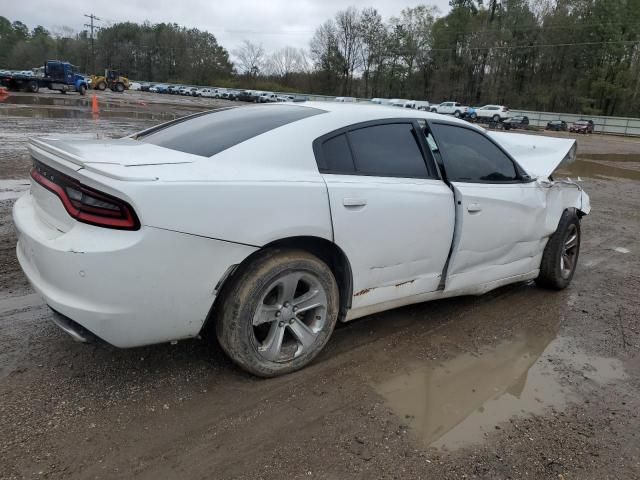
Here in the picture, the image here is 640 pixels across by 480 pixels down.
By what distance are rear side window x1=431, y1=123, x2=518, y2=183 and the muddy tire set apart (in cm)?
135

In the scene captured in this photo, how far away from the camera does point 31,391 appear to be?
2.62 metres

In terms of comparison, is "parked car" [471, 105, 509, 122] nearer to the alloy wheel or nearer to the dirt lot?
the dirt lot

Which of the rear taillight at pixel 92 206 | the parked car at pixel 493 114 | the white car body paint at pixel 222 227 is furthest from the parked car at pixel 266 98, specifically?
the rear taillight at pixel 92 206

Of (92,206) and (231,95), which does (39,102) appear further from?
(231,95)

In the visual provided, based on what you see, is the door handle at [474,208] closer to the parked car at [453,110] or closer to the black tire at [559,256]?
the black tire at [559,256]

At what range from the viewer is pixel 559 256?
178 inches

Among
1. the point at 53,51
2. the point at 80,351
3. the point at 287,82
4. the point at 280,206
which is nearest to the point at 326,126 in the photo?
the point at 280,206

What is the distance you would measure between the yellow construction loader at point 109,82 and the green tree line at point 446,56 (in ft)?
125

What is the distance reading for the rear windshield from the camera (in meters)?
2.92

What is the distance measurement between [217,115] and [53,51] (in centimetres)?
13738

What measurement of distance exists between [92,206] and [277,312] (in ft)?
3.71

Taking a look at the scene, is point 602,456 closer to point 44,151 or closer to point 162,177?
point 162,177

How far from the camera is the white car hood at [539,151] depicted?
4.71 m

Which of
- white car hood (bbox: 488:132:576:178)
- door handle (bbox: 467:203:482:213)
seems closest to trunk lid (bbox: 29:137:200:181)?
door handle (bbox: 467:203:482:213)
